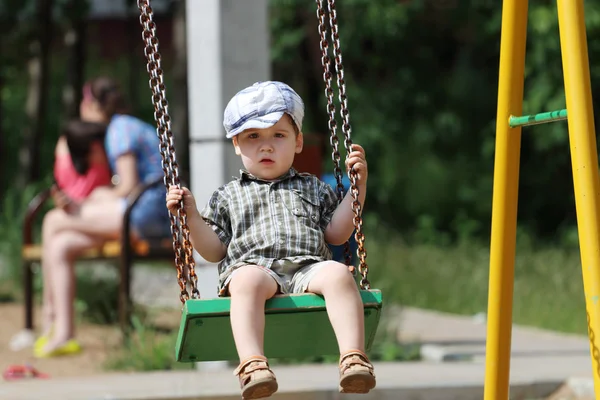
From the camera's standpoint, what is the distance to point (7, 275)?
10961mm

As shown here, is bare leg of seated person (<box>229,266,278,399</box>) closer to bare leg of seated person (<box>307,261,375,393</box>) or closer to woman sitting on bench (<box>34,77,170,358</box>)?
bare leg of seated person (<box>307,261,375,393</box>)

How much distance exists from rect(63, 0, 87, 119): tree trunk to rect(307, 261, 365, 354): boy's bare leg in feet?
38.0

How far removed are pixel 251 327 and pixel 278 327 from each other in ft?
0.66

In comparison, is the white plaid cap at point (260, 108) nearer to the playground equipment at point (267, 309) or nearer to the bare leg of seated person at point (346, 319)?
the playground equipment at point (267, 309)

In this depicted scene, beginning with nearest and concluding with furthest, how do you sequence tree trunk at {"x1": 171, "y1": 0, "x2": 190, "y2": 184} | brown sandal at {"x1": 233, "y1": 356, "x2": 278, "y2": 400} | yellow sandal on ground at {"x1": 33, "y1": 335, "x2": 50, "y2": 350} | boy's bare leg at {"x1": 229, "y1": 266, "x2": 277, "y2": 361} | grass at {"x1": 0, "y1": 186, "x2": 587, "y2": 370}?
brown sandal at {"x1": 233, "y1": 356, "x2": 278, "y2": 400} → boy's bare leg at {"x1": 229, "y1": 266, "x2": 277, "y2": 361} → grass at {"x1": 0, "y1": 186, "x2": 587, "y2": 370} → yellow sandal on ground at {"x1": 33, "y1": 335, "x2": 50, "y2": 350} → tree trunk at {"x1": 171, "y1": 0, "x2": 190, "y2": 184}

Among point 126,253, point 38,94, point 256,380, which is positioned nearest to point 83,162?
point 126,253

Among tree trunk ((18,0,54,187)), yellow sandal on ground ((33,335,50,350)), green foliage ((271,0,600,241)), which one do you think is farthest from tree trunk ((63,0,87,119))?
yellow sandal on ground ((33,335,50,350))

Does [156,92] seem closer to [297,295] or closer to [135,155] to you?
[297,295]

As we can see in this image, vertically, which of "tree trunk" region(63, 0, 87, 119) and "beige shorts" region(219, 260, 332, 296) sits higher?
"tree trunk" region(63, 0, 87, 119)

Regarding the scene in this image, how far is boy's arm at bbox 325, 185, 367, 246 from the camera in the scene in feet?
12.5

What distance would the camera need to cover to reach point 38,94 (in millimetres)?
15141

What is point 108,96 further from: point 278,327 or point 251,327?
point 251,327

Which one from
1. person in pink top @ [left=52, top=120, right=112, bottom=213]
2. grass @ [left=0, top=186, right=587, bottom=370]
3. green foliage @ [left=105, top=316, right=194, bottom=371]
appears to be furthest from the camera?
person in pink top @ [left=52, top=120, right=112, bottom=213]

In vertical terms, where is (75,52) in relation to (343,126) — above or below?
above
